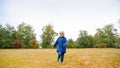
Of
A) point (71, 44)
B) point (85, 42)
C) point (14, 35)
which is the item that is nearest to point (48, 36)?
point (71, 44)

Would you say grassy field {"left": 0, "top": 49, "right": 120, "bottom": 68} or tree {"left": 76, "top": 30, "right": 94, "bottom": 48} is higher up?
tree {"left": 76, "top": 30, "right": 94, "bottom": 48}

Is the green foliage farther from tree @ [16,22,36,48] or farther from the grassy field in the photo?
the grassy field

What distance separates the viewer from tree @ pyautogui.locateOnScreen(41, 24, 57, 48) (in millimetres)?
87062

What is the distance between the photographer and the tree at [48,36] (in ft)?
286

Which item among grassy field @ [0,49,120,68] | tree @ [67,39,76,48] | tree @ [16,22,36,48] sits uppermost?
tree @ [16,22,36,48]

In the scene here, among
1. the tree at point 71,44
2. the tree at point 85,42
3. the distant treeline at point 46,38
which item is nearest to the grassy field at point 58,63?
the distant treeline at point 46,38

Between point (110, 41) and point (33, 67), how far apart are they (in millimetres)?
95491

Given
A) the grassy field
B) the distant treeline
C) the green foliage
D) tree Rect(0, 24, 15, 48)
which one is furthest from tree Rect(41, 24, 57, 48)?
the grassy field

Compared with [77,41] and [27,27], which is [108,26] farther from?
[27,27]

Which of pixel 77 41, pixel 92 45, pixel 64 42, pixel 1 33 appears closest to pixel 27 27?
pixel 1 33

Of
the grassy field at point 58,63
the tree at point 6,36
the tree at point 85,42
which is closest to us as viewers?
the grassy field at point 58,63

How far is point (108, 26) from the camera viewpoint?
11394 centimetres

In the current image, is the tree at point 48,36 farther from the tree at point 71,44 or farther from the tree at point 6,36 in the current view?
the tree at point 6,36

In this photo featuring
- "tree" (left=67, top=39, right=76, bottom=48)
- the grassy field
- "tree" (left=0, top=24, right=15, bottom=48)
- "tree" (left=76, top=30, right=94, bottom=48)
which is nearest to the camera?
the grassy field
